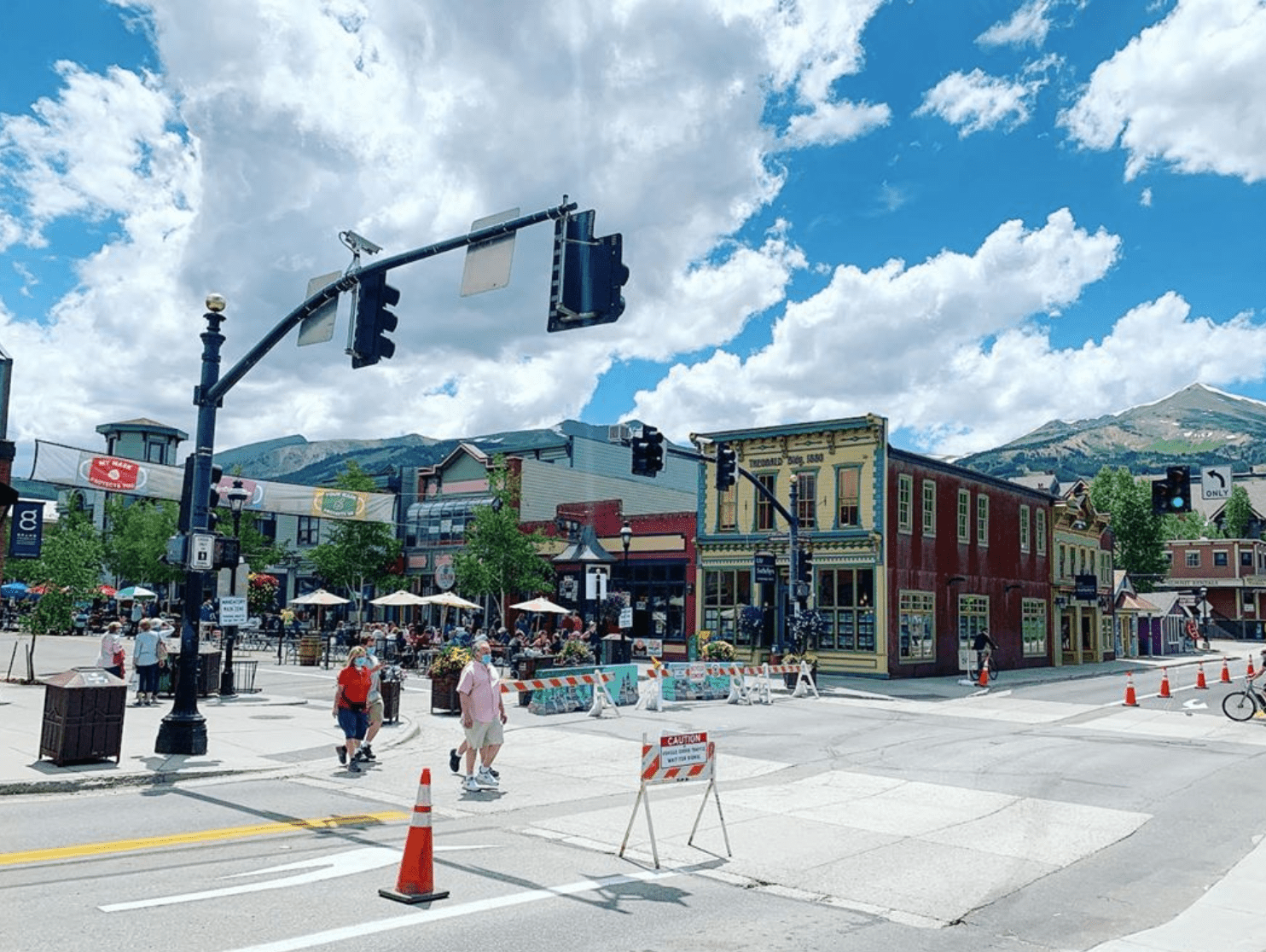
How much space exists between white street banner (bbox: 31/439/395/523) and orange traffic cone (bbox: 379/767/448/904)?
32.1 metres

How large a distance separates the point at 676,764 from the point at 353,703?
20.6 feet

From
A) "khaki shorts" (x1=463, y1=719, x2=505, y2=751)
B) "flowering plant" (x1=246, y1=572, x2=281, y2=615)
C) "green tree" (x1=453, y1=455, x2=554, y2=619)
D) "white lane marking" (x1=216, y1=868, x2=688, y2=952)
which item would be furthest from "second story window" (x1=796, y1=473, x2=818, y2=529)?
"white lane marking" (x1=216, y1=868, x2=688, y2=952)

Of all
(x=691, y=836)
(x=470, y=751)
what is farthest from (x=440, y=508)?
(x=691, y=836)

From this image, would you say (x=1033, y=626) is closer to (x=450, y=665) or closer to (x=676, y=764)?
(x=450, y=665)

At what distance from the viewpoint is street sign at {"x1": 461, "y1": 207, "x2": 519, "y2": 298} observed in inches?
473

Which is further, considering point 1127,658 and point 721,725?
point 1127,658

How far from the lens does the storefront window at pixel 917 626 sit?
36781mm

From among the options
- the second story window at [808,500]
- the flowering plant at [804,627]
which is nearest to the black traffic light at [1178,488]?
the flowering plant at [804,627]

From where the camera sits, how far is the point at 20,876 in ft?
27.7

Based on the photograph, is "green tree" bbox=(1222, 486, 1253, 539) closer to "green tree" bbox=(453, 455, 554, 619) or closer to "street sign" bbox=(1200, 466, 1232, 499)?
"green tree" bbox=(453, 455, 554, 619)

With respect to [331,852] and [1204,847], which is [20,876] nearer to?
[331,852]

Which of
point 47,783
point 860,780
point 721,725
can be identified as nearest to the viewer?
point 47,783

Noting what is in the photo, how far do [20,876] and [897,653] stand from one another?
3111 centimetres

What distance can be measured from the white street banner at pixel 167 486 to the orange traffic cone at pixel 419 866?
105 ft
